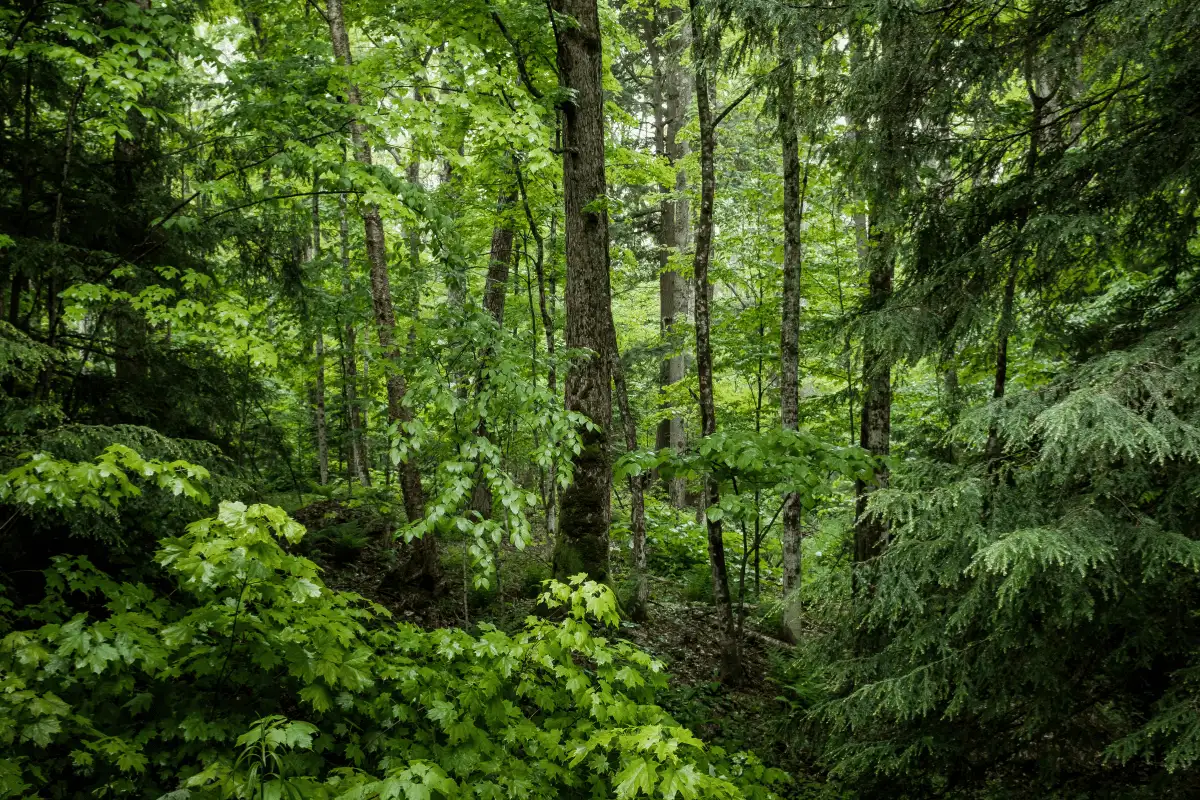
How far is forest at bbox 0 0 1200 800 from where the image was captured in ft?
10.7

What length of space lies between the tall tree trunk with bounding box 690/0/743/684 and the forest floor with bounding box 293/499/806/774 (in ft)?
1.41

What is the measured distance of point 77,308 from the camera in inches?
192

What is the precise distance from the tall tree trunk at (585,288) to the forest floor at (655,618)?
1.01 m

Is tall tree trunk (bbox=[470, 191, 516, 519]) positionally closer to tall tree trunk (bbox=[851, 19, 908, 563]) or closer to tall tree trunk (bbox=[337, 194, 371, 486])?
tall tree trunk (bbox=[337, 194, 371, 486])

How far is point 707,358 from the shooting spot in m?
7.36

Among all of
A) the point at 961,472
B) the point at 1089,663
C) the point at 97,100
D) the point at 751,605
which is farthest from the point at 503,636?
the point at 751,605

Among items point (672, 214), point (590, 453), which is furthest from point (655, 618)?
point (672, 214)

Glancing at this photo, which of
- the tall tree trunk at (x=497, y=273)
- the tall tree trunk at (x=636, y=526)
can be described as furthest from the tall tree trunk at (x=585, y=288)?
the tall tree trunk at (x=497, y=273)

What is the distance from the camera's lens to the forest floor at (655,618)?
6023mm

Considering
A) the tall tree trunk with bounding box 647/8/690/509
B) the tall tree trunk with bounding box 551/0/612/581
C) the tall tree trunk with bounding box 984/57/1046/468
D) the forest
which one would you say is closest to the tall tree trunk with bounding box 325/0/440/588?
the forest

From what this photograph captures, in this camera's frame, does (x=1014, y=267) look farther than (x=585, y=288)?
No

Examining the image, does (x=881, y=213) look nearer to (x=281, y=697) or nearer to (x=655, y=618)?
(x=655, y=618)

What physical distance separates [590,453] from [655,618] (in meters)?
3.63

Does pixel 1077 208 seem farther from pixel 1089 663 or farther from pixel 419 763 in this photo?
pixel 419 763
